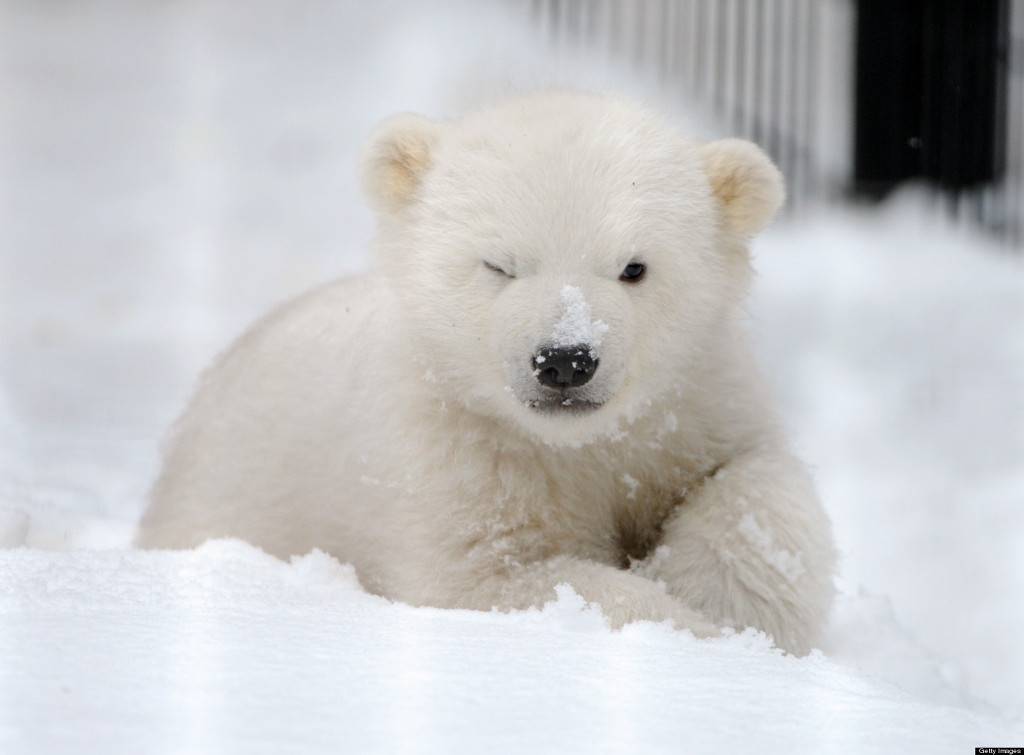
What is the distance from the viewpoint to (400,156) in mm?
3793

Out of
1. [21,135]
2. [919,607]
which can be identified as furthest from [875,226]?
[21,135]

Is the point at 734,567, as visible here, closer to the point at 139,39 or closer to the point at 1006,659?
the point at 1006,659

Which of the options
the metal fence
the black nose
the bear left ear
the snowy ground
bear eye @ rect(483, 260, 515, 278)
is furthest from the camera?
the metal fence

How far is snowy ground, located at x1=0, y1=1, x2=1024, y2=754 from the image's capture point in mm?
2186

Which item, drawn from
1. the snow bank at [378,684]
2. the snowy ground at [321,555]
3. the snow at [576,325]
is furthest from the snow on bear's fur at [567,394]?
the snow bank at [378,684]

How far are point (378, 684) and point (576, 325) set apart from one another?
1107 millimetres

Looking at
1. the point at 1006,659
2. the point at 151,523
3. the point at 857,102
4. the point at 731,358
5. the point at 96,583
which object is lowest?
the point at 1006,659

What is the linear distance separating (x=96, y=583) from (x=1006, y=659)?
10.4 feet

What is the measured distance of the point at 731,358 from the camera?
12.5ft

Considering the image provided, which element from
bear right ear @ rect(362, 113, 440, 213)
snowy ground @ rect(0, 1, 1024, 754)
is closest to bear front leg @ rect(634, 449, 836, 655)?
snowy ground @ rect(0, 1, 1024, 754)

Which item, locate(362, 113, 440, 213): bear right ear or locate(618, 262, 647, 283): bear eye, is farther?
locate(362, 113, 440, 213): bear right ear

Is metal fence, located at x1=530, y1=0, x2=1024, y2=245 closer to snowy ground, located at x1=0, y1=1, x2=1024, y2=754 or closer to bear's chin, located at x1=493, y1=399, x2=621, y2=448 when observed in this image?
snowy ground, located at x1=0, y1=1, x2=1024, y2=754

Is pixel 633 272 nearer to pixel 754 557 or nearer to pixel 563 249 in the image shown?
pixel 563 249

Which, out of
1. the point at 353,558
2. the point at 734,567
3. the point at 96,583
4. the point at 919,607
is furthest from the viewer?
the point at 919,607
